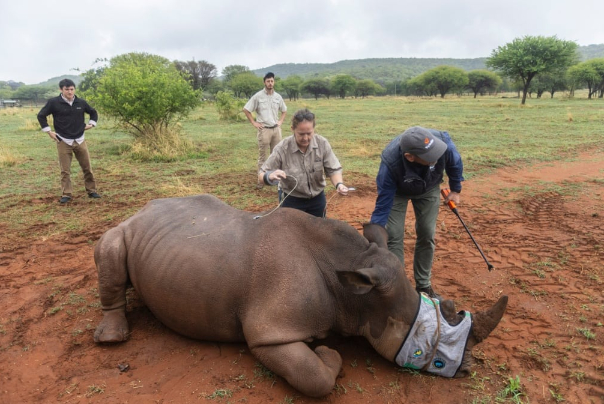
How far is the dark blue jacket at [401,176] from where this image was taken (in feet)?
13.6

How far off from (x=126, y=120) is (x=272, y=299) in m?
12.8

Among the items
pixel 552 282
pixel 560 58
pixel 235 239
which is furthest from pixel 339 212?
pixel 560 58

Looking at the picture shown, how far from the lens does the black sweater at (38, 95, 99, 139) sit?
8.18 metres

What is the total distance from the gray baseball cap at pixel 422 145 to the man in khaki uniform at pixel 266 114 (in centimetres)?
581

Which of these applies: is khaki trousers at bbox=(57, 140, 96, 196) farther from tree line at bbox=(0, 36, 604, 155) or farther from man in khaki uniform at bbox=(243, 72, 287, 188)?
tree line at bbox=(0, 36, 604, 155)

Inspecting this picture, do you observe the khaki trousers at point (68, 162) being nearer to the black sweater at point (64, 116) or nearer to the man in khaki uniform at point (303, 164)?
the black sweater at point (64, 116)

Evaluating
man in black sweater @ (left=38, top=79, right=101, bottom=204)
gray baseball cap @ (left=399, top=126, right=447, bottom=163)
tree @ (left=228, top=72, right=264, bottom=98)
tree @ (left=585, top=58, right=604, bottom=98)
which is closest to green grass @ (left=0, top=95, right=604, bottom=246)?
man in black sweater @ (left=38, top=79, right=101, bottom=204)

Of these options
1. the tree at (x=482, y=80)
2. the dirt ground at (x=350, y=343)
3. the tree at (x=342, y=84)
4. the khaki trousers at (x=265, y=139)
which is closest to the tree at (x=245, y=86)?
the tree at (x=342, y=84)

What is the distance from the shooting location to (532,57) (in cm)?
3762

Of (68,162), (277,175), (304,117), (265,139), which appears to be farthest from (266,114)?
(277,175)

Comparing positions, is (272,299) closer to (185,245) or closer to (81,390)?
(185,245)

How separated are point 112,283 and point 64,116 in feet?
19.1

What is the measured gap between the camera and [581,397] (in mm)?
3188

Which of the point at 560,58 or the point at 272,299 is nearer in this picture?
the point at 272,299
